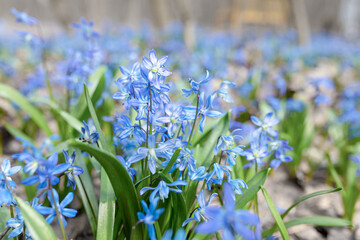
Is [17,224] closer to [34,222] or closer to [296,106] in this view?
[34,222]

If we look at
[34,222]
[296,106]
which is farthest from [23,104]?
[296,106]

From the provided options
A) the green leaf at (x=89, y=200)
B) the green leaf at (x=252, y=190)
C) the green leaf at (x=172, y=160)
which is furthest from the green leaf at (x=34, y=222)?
the green leaf at (x=252, y=190)

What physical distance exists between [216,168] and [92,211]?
1.88 ft

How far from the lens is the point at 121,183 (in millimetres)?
1050

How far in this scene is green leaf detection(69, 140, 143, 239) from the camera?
37.1 inches

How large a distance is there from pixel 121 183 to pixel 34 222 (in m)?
0.29

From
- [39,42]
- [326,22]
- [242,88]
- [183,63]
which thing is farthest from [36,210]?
[326,22]

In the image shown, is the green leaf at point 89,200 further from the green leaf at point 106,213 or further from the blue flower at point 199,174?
the blue flower at point 199,174

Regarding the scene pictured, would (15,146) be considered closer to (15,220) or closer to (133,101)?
(15,220)

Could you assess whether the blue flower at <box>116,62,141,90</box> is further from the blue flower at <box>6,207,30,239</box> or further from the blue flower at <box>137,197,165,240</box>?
the blue flower at <box>6,207,30,239</box>

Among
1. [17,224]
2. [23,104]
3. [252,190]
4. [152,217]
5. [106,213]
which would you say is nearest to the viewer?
[152,217]

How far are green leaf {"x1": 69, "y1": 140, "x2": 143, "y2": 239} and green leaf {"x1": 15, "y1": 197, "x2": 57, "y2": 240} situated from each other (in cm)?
22

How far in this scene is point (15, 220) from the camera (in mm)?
999

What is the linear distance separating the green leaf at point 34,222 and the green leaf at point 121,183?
8.8 inches
